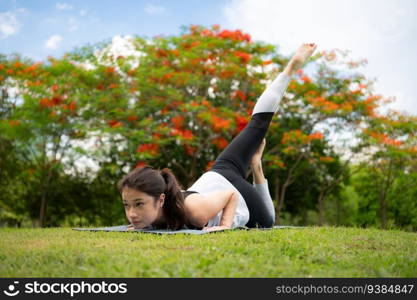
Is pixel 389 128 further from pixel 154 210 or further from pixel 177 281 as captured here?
pixel 177 281

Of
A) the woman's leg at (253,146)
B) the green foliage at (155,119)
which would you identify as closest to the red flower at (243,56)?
the green foliage at (155,119)

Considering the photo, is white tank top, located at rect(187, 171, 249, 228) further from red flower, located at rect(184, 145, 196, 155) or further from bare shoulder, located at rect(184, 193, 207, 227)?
red flower, located at rect(184, 145, 196, 155)

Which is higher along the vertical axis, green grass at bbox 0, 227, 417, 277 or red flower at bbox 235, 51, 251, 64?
red flower at bbox 235, 51, 251, 64

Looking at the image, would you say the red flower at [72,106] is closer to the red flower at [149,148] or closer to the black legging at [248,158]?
→ the red flower at [149,148]

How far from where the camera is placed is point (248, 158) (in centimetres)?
466

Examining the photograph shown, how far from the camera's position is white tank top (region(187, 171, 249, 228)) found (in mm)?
4168

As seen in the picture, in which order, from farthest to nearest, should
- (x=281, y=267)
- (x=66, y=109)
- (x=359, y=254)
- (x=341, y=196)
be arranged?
(x=341, y=196)
(x=66, y=109)
(x=359, y=254)
(x=281, y=267)

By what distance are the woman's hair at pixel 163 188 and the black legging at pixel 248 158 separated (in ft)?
2.37

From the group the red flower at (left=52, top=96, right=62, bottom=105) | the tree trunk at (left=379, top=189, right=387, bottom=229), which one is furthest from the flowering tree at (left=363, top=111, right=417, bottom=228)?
the red flower at (left=52, top=96, right=62, bottom=105)

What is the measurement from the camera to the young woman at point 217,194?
3.66m

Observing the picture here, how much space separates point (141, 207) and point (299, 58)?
259cm

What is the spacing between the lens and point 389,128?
12992mm

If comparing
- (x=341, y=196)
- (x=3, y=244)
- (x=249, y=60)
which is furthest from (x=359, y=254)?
(x=341, y=196)

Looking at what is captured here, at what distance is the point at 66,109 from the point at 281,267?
9888 millimetres
